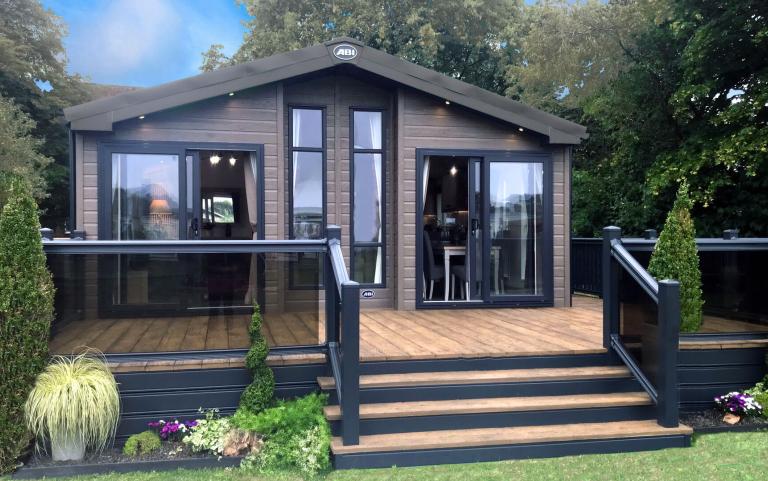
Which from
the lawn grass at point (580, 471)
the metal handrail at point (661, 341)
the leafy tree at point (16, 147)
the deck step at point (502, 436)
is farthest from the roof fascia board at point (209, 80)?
the leafy tree at point (16, 147)

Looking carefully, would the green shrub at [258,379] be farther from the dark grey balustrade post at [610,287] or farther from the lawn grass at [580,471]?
the dark grey balustrade post at [610,287]

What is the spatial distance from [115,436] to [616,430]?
10.8 ft

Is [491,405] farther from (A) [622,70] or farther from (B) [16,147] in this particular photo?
(B) [16,147]

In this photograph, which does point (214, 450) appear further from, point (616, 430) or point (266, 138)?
point (266, 138)

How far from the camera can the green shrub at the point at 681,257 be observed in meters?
4.21

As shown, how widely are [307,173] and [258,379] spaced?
3213 mm

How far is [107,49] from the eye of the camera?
125 ft

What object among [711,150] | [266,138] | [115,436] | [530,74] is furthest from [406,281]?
[530,74]

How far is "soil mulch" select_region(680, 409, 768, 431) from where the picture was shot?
13.3 ft

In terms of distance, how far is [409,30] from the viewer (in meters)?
17.0

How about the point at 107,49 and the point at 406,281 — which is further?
the point at 107,49

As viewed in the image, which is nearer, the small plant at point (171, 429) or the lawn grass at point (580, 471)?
the lawn grass at point (580, 471)

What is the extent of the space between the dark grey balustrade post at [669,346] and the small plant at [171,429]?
3.17 m

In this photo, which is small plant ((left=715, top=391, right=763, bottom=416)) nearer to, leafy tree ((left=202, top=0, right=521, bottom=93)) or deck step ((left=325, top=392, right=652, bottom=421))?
deck step ((left=325, top=392, right=652, bottom=421))
